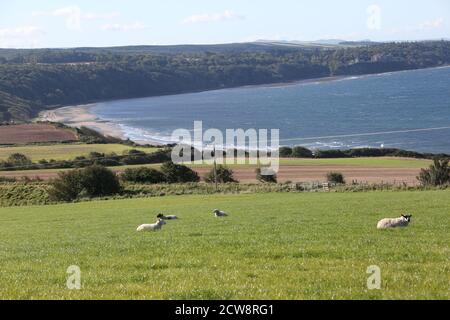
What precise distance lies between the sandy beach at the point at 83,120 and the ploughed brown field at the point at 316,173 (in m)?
56.6

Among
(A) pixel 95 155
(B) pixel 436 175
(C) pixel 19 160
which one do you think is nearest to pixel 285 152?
(A) pixel 95 155

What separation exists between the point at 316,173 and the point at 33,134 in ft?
211

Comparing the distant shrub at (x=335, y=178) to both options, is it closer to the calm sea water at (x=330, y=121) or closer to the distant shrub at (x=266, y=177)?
the distant shrub at (x=266, y=177)

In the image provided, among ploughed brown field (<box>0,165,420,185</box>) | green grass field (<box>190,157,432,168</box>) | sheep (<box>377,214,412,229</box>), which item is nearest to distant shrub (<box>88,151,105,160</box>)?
ploughed brown field (<box>0,165,420,185</box>)

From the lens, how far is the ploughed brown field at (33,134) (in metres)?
109

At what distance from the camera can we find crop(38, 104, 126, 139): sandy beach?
140625 millimetres

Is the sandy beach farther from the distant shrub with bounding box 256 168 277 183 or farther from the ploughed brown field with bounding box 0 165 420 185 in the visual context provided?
the distant shrub with bounding box 256 168 277 183

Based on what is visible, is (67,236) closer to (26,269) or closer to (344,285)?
(26,269)

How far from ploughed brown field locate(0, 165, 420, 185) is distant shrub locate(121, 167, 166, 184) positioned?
5609mm

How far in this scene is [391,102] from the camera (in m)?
191

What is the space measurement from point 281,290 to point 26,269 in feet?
19.6

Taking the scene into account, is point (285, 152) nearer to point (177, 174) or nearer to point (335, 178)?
point (177, 174)
